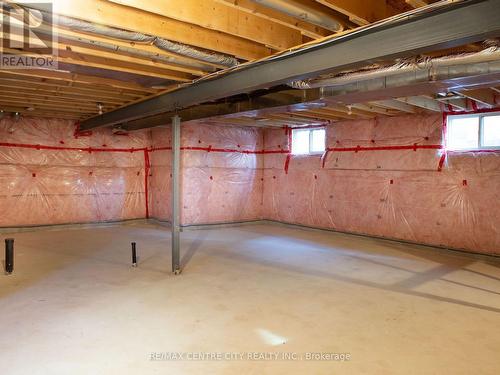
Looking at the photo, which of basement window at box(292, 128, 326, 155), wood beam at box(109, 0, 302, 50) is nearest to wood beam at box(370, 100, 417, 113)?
basement window at box(292, 128, 326, 155)

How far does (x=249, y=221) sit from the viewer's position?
26.7ft

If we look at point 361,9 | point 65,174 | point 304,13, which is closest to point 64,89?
point 65,174

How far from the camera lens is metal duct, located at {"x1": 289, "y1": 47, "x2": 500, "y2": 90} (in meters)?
2.40

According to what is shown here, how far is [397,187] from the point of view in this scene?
600 centimetres

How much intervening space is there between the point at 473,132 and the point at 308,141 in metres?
3.02

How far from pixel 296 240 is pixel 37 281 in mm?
3882

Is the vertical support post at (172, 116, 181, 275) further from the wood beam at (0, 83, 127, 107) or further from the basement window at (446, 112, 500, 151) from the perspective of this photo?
the basement window at (446, 112, 500, 151)

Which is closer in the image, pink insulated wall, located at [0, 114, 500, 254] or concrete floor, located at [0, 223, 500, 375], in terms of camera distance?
concrete floor, located at [0, 223, 500, 375]

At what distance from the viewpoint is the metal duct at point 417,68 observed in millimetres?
2400

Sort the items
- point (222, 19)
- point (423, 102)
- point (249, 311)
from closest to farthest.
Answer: point (222, 19) < point (249, 311) < point (423, 102)

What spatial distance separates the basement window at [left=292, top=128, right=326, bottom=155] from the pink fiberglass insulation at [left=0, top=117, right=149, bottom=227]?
322 cm

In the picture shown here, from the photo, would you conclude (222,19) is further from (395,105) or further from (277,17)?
(395,105)

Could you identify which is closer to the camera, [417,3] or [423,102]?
[417,3]

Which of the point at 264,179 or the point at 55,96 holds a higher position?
the point at 55,96
